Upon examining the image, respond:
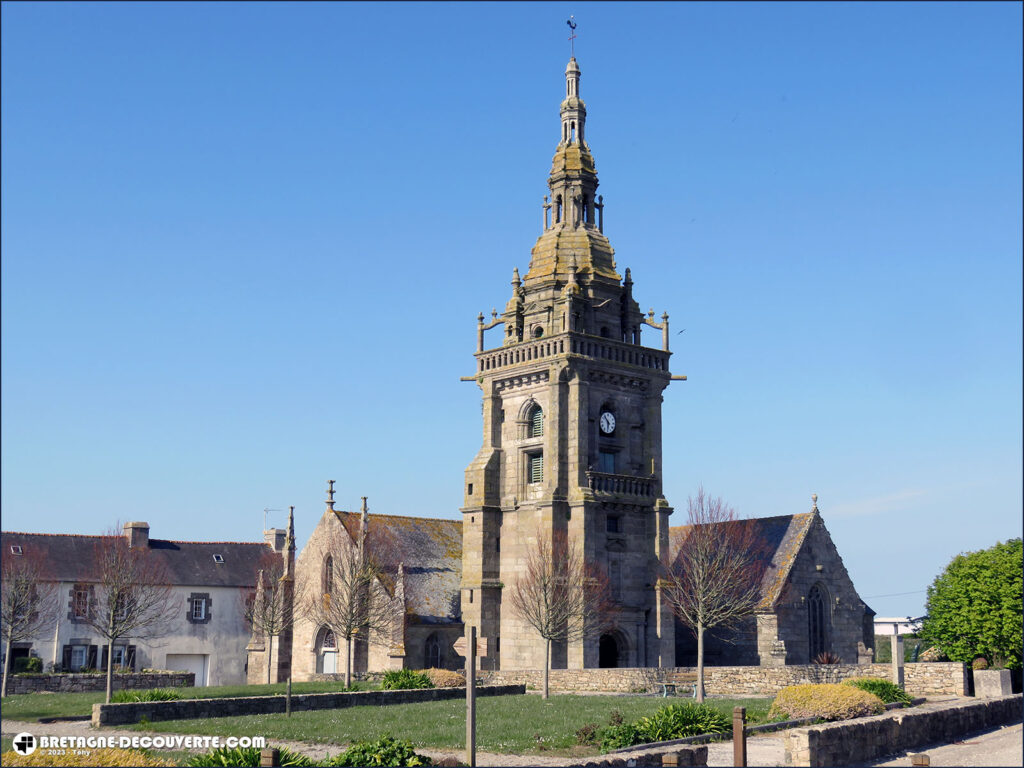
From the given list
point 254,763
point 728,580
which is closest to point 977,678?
point 728,580

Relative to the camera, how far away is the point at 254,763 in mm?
22891

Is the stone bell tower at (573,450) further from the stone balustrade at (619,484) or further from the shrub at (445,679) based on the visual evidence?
the shrub at (445,679)

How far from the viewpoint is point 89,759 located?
2120 cm

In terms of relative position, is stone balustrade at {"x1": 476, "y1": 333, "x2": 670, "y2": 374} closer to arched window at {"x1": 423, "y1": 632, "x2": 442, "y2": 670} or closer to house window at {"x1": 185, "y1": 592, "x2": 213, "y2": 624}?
arched window at {"x1": 423, "y1": 632, "x2": 442, "y2": 670}

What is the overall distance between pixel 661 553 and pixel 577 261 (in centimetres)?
1541

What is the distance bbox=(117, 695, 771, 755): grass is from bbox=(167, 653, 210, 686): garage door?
30.5 metres

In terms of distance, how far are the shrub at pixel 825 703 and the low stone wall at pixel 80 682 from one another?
97.4ft

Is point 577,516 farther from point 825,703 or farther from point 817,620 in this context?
point 825,703

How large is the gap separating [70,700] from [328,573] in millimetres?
20885

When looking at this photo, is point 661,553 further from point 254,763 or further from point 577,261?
point 254,763

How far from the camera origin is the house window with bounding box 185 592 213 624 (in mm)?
67000

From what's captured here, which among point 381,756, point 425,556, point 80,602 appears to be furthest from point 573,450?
point 381,756

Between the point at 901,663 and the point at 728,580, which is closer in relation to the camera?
the point at 901,663

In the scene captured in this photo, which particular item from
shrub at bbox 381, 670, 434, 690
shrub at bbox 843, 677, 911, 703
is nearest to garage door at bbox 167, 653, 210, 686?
shrub at bbox 381, 670, 434, 690
